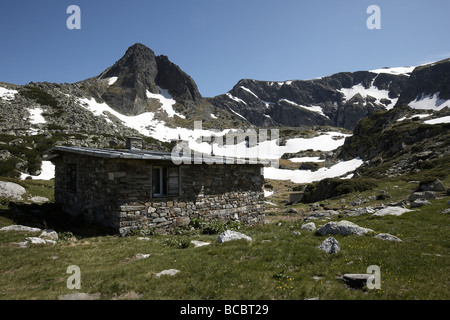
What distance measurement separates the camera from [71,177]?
619 inches

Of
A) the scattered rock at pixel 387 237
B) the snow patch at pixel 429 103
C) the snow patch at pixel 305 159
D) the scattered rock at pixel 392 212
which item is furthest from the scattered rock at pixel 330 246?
the snow patch at pixel 429 103

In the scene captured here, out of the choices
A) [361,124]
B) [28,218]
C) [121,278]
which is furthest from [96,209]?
[361,124]

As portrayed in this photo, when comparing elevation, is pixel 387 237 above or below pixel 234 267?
above

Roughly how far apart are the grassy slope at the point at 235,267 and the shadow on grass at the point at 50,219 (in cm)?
94

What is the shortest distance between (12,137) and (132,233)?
50767mm

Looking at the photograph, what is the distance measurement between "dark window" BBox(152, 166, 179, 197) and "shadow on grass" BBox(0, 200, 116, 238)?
2.85 meters

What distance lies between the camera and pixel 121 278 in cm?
666

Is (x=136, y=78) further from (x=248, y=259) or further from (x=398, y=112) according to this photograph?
(x=248, y=259)

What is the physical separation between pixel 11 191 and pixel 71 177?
7.24 metres

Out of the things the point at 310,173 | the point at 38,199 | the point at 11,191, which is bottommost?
the point at 38,199

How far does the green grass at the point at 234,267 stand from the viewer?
5906 millimetres

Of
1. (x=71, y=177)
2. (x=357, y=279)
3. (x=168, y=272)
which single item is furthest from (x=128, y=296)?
(x=71, y=177)

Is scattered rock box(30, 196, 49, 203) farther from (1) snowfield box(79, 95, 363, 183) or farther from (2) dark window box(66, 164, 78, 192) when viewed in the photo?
(1) snowfield box(79, 95, 363, 183)

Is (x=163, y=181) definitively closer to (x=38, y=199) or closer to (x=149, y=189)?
(x=149, y=189)
